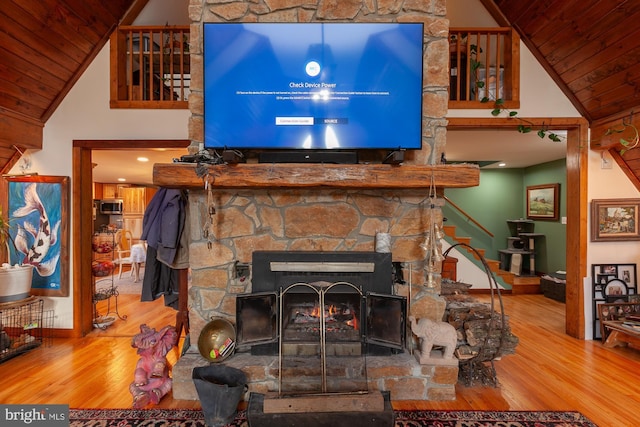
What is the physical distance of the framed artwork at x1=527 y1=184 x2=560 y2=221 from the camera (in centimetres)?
514

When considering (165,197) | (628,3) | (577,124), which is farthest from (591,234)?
(165,197)

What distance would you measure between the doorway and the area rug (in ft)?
4.78

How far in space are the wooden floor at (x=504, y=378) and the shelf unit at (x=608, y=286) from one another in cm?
33

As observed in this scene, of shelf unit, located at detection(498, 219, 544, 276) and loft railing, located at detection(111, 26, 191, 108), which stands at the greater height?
loft railing, located at detection(111, 26, 191, 108)

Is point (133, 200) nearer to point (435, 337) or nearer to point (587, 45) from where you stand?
point (435, 337)

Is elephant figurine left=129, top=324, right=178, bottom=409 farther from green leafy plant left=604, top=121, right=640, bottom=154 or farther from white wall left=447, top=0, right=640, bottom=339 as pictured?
green leafy plant left=604, top=121, right=640, bottom=154

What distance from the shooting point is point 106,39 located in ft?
9.68

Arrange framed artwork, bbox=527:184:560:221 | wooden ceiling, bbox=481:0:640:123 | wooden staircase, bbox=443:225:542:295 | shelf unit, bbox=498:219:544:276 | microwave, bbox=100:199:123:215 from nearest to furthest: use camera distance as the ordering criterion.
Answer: wooden ceiling, bbox=481:0:640:123 < wooden staircase, bbox=443:225:542:295 < framed artwork, bbox=527:184:560:221 < shelf unit, bbox=498:219:544:276 < microwave, bbox=100:199:123:215

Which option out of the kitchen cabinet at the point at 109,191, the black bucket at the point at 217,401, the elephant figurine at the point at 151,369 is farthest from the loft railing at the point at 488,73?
the kitchen cabinet at the point at 109,191

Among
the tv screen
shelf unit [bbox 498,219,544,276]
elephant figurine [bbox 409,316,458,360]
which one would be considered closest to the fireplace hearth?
elephant figurine [bbox 409,316,458,360]

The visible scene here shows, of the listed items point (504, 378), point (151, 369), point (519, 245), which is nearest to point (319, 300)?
point (151, 369)

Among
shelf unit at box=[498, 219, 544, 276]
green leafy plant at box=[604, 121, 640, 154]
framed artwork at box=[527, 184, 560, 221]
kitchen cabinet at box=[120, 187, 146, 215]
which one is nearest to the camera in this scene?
green leafy plant at box=[604, 121, 640, 154]

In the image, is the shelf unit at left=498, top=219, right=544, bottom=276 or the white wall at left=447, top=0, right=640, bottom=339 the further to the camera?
the shelf unit at left=498, top=219, right=544, bottom=276

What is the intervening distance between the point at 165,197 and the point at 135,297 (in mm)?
2959
